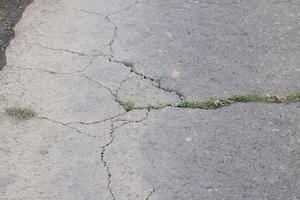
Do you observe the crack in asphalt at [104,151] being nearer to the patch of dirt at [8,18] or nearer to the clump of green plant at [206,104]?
the clump of green plant at [206,104]

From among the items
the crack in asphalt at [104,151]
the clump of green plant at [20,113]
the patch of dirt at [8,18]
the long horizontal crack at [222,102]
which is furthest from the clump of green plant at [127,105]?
the patch of dirt at [8,18]

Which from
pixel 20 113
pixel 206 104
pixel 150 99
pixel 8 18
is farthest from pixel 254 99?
pixel 8 18

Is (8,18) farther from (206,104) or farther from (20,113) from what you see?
(206,104)

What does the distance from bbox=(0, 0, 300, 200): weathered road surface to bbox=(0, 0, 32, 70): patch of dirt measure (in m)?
0.09

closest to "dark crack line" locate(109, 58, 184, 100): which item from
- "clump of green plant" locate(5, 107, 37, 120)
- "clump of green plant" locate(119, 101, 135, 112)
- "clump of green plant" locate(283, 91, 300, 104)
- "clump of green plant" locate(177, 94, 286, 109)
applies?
"clump of green plant" locate(177, 94, 286, 109)

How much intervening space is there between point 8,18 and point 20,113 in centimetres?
163

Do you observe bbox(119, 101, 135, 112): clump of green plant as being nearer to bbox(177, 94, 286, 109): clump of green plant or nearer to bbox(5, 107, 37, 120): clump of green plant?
bbox(177, 94, 286, 109): clump of green plant

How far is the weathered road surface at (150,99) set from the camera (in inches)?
138

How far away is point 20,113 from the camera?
161 inches

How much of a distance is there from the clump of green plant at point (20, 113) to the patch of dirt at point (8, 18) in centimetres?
67

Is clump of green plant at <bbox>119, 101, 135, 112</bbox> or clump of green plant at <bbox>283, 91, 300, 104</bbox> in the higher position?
clump of green plant at <bbox>283, 91, 300, 104</bbox>

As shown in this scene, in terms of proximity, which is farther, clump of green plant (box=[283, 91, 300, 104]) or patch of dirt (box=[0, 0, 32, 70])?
patch of dirt (box=[0, 0, 32, 70])

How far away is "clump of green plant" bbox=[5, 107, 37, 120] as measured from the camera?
160 inches

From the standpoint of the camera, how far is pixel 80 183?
3486 millimetres
